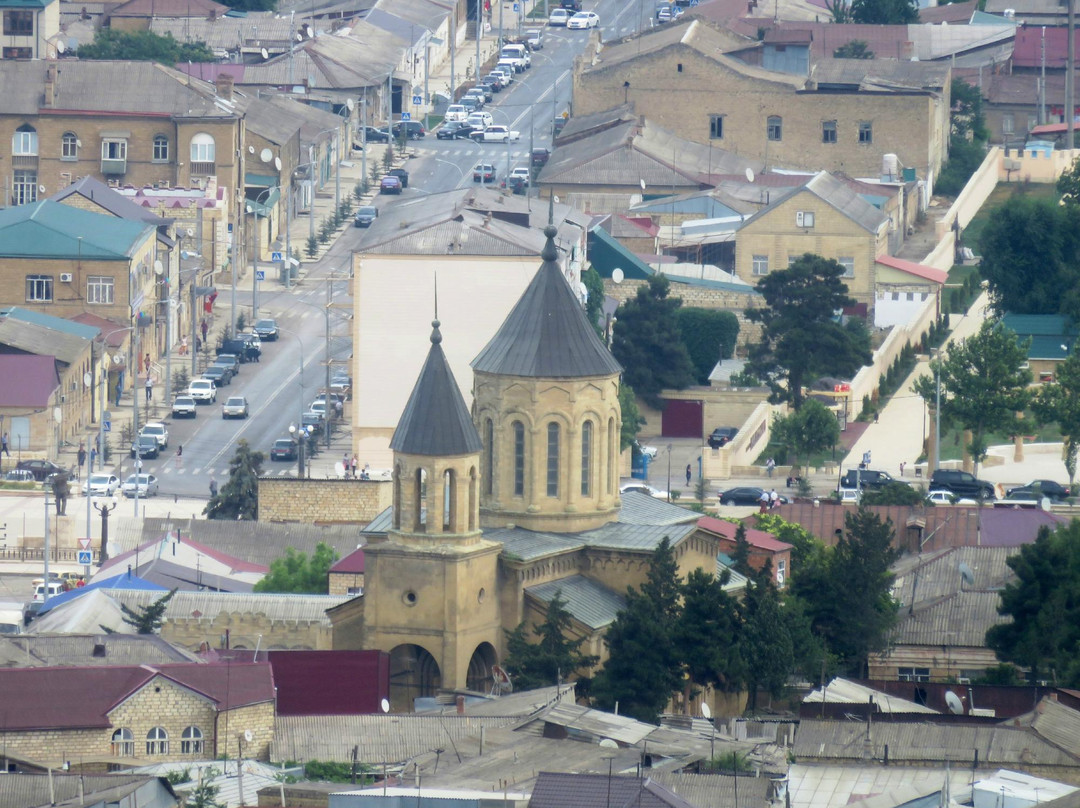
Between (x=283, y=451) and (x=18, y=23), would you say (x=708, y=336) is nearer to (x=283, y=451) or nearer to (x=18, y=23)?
(x=283, y=451)

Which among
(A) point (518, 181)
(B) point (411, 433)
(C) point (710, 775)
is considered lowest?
(C) point (710, 775)

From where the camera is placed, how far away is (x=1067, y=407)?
10162 centimetres

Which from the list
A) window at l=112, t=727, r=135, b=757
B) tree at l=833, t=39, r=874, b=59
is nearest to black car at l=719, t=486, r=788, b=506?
window at l=112, t=727, r=135, b=757

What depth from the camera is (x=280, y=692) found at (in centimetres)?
7200

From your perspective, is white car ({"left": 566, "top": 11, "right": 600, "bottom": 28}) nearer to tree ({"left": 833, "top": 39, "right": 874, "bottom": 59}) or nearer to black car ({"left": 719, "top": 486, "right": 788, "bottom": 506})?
Answer: tree ({"left": 833, "top": 39, "right": 874, "bottom": 59})

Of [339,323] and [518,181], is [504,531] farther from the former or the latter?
[518,181]

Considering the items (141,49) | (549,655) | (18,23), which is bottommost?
(549,655)

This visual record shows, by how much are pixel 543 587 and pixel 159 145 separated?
192 feet

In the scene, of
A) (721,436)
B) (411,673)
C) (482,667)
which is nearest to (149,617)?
(411,673)

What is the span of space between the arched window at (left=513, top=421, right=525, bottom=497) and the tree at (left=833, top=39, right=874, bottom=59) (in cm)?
7932

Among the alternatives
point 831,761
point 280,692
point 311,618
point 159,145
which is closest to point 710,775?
point 831,761

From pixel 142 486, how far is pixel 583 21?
72.2 metres

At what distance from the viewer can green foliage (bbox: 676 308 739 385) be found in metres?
115

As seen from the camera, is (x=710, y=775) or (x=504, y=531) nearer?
(x=710, y=775)
